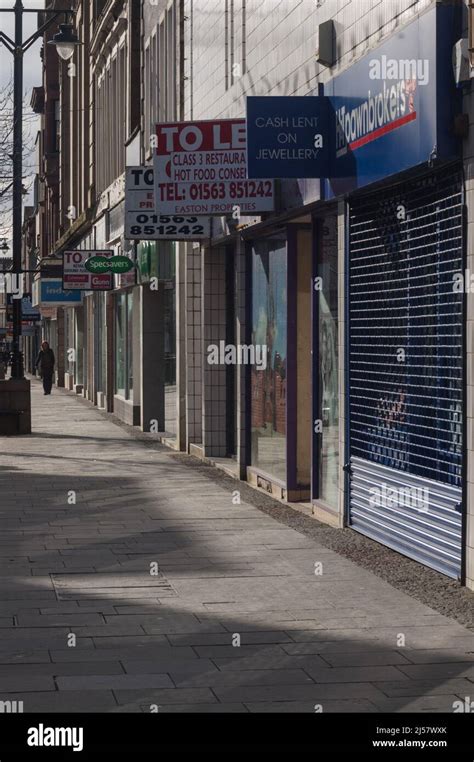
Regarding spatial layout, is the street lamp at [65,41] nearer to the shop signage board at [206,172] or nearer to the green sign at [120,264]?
the green sign at [120,264]

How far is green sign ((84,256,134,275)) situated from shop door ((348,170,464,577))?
48.5 ft

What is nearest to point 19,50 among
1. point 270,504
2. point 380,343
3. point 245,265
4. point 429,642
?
point 245,265

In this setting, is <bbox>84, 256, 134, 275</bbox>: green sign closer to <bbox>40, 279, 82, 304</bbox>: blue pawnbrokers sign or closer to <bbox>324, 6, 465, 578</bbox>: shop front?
<bbox>324, 6, 465, 578</bbox>: shop front

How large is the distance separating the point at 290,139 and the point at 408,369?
2.63 metres

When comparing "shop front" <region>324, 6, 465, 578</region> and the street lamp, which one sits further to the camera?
the street lamp

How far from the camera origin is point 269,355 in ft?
49.8

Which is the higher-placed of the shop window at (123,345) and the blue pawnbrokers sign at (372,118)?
the blue pawnbrokers sign at (372,118)

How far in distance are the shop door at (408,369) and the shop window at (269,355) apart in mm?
2733

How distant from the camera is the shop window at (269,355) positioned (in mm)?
14562

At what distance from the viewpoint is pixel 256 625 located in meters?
7.93

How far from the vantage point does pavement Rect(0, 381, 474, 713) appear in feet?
20.9

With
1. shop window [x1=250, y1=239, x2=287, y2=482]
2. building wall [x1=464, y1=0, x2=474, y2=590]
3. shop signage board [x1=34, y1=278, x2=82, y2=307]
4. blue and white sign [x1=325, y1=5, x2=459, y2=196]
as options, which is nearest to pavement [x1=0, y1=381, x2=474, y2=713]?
building wall [x1=464, y1=0, x2=474, y2=590]

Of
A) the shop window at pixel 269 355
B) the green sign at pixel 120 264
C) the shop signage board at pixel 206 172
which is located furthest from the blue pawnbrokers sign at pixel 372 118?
the green sign at pixel 120 264

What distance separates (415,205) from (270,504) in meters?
4.65
